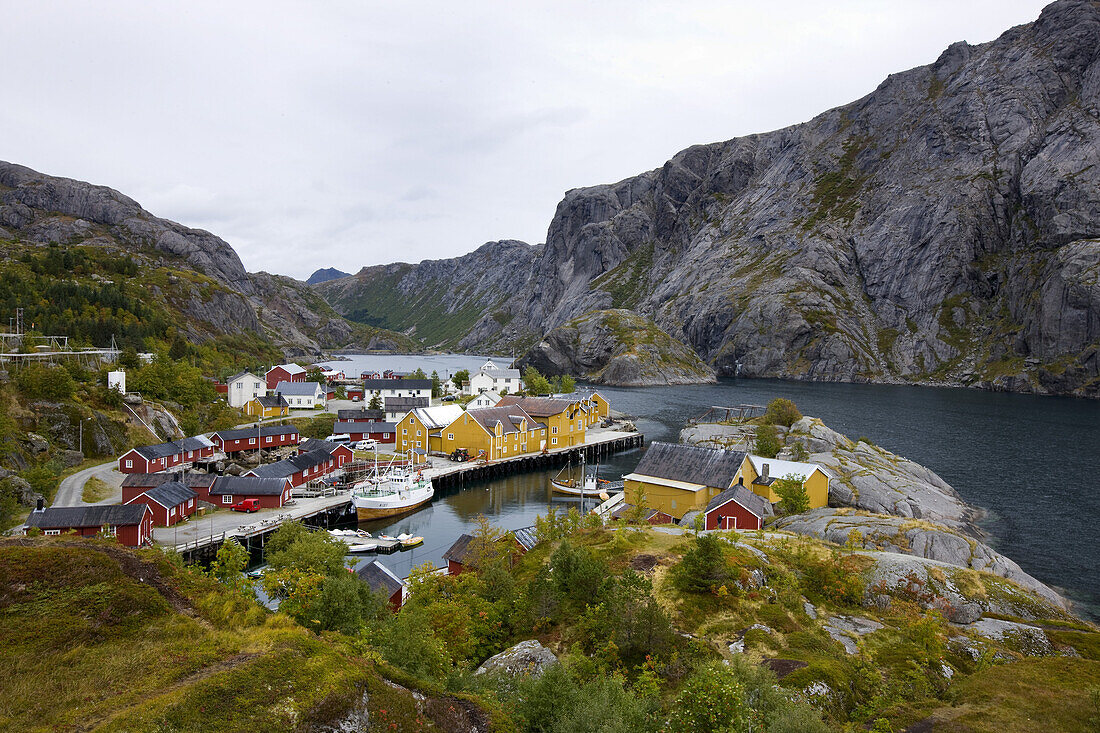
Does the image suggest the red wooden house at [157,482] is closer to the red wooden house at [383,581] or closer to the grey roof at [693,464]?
the red wooden house at [383,581]

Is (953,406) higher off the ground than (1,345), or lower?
lower

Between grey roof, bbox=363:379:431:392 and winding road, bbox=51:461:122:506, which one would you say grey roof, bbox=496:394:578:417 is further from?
winding road, bbox=51:461:122:506

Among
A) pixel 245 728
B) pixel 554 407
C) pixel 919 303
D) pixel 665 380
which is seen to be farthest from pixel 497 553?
pixel 919 303

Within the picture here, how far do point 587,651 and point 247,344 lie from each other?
537 ft

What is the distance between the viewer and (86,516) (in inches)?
1390

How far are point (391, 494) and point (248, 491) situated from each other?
1212cm

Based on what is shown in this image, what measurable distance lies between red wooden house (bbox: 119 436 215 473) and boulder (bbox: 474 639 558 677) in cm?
4802

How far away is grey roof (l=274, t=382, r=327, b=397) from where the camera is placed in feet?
317

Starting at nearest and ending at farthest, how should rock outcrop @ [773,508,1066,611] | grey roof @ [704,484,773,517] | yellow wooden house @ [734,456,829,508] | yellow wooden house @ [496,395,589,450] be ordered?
rock outcrop @ [773,508,1066,611], grey roof @ [704,484,773,517], yellow wooden house @ [734,456,829,508], yellow wooden house @ [496,395,589,450]

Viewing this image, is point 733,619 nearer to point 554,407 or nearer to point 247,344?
point 554,407

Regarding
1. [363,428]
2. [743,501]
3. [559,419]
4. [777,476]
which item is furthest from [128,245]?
[743,501]

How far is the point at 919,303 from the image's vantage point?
191 meters

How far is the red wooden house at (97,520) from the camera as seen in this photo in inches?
1351

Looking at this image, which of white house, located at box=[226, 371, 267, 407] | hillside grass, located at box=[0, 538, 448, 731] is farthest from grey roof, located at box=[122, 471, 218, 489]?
white house, located at box=[226, 371, 267, 407]
